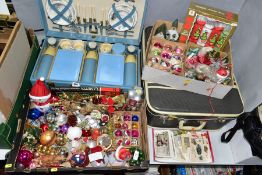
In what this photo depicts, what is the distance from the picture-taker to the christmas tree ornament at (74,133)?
49.7 inches

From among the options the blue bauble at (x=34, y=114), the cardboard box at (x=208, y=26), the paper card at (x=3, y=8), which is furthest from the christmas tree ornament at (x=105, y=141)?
the paper card at (x=3, y=8)

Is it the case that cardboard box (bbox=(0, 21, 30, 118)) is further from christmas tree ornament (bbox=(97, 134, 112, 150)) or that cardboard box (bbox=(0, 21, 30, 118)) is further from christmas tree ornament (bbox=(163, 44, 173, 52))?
christmas tree ornament (bbox=(163, 44, 173, 52))

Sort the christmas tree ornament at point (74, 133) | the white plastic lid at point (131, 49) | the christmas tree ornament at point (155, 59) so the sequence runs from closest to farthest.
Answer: the christmas tree ornament at point (74, 133), the christmas tree ornament at point (155, 59), the white plastic lid at point (131, 49)

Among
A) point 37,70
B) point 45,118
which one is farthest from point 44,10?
point 45,118

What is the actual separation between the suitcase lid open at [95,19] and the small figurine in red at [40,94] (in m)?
0.36

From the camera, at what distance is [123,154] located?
122cm

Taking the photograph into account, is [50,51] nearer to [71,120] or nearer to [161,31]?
[71,120]

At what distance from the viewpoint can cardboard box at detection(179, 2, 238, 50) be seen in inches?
53.0

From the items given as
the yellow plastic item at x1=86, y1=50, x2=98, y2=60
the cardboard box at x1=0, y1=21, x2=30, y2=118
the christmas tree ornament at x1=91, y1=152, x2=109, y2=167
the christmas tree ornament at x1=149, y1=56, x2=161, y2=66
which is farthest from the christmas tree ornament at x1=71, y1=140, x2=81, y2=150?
the christmas tree ornament at x1=149, y1=56, x2=161, y2=66

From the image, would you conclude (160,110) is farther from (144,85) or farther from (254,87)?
(254,87)

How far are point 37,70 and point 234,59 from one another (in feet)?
3.52

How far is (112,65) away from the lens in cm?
139

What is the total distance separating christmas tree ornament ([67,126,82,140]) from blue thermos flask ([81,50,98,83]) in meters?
0.24

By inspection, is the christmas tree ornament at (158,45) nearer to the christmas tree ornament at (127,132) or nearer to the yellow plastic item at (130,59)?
the yellow plastic item at (130,59)
